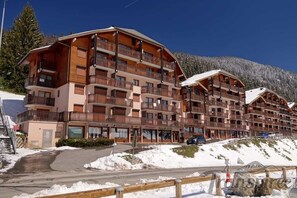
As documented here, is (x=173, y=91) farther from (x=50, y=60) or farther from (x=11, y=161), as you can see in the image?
(x=11, y=161)

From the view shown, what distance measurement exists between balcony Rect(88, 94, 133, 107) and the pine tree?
77.9 ft

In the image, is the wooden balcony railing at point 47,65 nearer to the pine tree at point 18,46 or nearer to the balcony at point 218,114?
the pine tree at point 18,46

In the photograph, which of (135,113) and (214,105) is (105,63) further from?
(214,105)

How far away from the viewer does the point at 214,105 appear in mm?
66750

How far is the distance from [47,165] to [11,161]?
10.3 ft

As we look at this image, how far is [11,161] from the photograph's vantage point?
Result: 2253cm

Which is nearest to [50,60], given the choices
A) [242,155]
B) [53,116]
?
[53,116]

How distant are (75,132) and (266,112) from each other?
77094 mm

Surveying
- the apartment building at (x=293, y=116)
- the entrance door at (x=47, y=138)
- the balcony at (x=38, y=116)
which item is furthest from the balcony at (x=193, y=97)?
the apartment building at (x=293, y=116)

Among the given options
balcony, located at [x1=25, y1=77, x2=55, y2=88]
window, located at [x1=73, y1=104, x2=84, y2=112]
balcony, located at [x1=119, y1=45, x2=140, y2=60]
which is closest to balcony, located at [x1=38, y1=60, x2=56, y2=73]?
balcony, located at [x1=25, y1=77, x2=55, y2=88]

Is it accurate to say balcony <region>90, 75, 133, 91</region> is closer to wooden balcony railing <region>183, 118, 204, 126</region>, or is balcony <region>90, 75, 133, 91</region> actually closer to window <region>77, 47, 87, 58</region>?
window <region>77, 47, 87, 58</region>

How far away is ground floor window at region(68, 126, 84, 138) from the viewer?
37.1m

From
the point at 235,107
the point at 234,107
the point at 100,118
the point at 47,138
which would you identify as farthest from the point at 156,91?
the point at 235,107

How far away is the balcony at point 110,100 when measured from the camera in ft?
128
